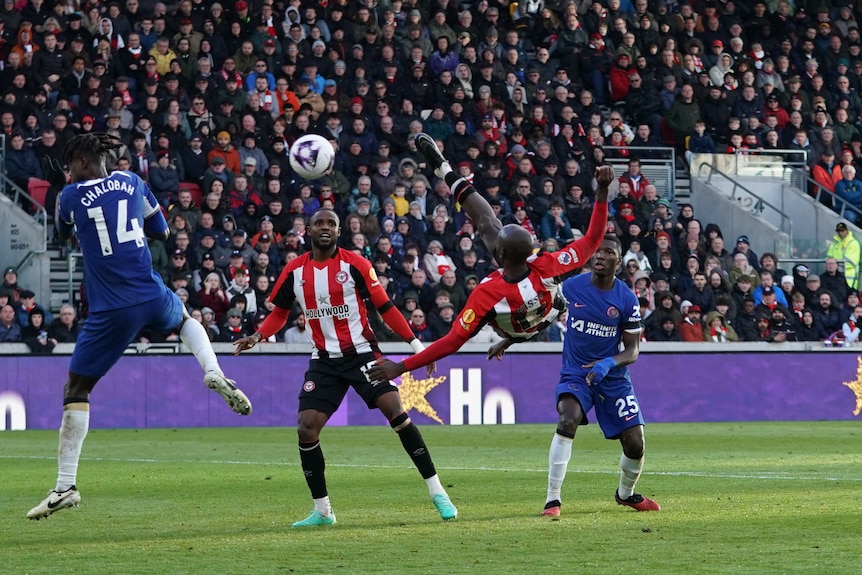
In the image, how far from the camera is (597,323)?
1107 cm

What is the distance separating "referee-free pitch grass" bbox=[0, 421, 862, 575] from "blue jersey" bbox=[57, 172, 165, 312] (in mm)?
1532

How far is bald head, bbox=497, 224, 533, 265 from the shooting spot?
10133 millimetres

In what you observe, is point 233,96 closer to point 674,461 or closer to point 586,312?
point 674,461

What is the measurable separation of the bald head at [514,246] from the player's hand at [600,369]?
3.26ft

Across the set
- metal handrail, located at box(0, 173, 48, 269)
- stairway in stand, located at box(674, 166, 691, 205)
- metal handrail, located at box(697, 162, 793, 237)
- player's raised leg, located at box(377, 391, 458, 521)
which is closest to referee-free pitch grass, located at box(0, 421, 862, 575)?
player's raised leg, located at box(377, 391, 458, 521)

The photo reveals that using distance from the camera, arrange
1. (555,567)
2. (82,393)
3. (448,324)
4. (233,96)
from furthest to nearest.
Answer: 1. (233,96)
2. (448,324)
3. (82,393)
4. (555,567)

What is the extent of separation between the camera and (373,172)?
26734 mm

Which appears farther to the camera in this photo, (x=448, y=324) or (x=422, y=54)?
(x=422, y=54)

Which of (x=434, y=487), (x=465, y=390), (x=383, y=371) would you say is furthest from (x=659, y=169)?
(x=383, y=371)

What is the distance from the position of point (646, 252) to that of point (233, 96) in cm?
777

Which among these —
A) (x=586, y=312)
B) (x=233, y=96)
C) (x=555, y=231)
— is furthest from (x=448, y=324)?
(x=586, y=312)

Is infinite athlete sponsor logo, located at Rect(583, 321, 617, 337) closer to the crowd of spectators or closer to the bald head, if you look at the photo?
the bald head

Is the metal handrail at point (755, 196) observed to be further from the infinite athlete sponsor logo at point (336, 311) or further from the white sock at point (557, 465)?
the infinite athlete sponsor logo at point (336, 311)

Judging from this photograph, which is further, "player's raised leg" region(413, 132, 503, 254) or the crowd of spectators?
the crowd of spectators
